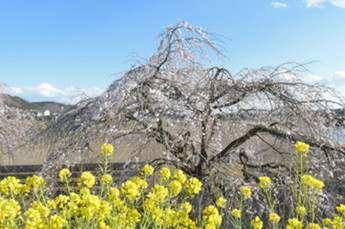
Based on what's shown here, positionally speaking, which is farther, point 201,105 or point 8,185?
point 201,105

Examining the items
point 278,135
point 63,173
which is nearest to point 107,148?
point 63,173

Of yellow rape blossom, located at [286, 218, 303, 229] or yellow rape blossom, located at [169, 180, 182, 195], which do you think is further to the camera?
yellow rape blossom, located at [286, 218, 303, 229]

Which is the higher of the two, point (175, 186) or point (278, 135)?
point (278, 135)

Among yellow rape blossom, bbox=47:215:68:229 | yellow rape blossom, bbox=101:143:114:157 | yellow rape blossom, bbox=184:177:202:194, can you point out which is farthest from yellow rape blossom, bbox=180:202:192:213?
yellow rape blossom, bbox=47:215:68:229

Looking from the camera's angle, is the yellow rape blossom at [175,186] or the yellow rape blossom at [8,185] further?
the yellow rape blossom at [8,185]

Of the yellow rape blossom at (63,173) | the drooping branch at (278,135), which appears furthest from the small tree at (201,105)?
the yellow rape blossom at (63,173)

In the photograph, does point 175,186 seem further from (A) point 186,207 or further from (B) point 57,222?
(B) point 57,222

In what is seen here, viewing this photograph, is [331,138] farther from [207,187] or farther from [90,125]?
[90,125]

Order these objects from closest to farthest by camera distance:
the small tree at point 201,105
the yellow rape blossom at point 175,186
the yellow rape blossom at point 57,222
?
the yellow rape blossom at point 57,222 < the yellow rape blossom at point 175,186 < the small tree at point 201,105

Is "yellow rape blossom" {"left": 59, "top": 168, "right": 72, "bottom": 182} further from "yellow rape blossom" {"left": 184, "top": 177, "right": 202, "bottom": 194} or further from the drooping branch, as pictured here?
the drooping branch

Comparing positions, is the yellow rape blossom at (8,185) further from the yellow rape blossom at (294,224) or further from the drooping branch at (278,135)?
the drooping branch at (278,135)

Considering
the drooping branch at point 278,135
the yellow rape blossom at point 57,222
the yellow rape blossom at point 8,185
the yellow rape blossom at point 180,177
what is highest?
the drooping branch at point 278,135

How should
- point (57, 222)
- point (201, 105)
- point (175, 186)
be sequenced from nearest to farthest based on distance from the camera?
1. point (57, 222)
2. point (175, 186)
3. point (201, 105)

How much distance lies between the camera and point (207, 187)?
397 centimetres
